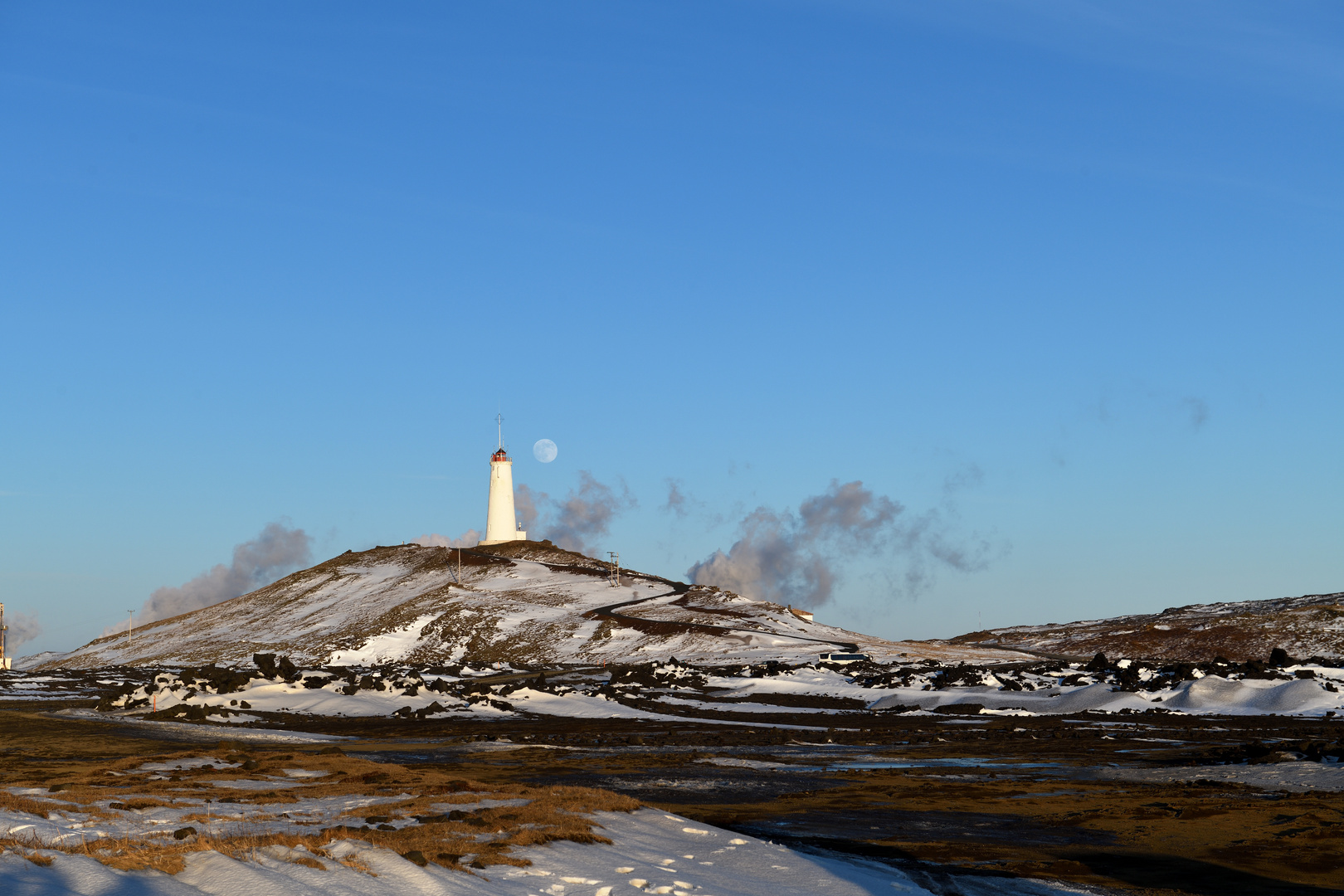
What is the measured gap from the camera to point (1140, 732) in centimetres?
4031

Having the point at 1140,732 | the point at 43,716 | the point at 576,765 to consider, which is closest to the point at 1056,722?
the point at 1140,732

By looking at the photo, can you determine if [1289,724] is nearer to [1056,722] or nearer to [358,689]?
[1056,722]

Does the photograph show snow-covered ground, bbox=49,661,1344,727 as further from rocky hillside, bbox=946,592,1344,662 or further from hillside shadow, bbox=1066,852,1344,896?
hillside shadow, bbox=1066,852,1344,896

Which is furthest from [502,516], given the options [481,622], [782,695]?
[782,695]

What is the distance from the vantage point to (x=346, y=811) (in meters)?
20.0

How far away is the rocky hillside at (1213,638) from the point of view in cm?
8550

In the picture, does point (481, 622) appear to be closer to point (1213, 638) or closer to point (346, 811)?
point (1213, 638)

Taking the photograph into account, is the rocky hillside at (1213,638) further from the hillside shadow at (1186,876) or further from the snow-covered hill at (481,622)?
the hillside shadow at (1186,876)

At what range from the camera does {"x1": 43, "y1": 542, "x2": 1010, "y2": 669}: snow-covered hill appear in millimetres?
93312

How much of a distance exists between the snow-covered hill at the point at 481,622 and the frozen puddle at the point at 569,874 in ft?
216

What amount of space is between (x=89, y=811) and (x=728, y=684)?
49.6 meters

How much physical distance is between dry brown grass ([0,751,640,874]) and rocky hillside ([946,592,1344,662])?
7442cm

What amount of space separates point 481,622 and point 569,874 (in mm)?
95062

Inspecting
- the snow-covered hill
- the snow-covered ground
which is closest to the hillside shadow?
the snow-covered ground
